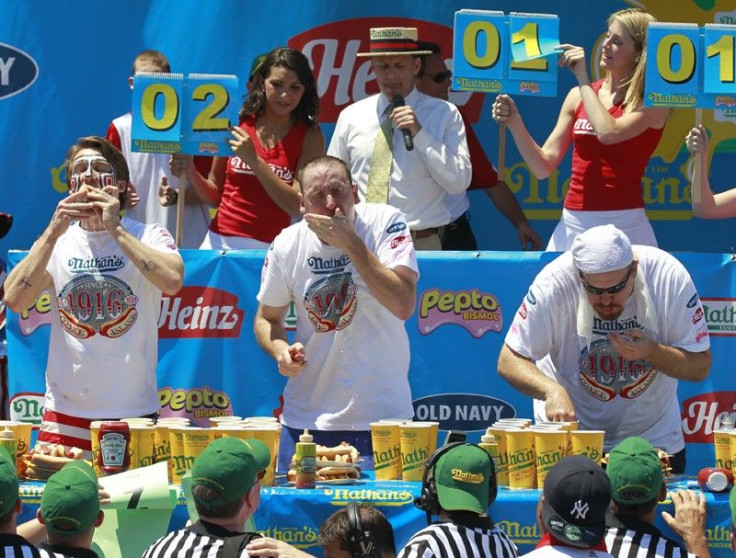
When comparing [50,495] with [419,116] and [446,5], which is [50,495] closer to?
[419,116]

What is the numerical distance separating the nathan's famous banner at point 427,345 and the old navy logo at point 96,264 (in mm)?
1245

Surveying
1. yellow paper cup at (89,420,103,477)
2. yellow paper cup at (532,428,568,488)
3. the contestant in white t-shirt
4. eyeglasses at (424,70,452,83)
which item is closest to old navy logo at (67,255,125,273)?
the contestant in white t-shirt

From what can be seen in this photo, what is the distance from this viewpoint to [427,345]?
24.8 ft

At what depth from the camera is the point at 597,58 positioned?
30.7 ft

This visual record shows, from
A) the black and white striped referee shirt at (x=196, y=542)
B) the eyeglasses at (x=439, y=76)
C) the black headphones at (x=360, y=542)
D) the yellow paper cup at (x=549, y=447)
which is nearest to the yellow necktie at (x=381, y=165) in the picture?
the eyeglasses at (x=439, y=76)

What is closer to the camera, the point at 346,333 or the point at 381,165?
the point at 346,333

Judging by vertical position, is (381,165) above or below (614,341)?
above

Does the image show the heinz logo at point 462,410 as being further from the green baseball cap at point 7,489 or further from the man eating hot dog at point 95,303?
the green baseball cap at point 7,489

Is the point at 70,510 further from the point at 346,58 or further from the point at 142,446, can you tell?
the point at 346,58

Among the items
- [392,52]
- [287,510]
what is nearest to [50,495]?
[287,510]

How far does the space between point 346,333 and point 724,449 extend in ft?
5.45

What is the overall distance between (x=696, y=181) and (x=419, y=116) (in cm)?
151

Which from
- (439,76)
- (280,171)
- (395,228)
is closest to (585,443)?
(395,228)

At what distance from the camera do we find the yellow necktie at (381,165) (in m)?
7.77
